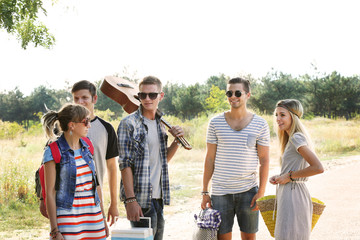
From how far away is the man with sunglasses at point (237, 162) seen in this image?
3.66 m

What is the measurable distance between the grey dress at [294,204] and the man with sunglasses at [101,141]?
1275 mm

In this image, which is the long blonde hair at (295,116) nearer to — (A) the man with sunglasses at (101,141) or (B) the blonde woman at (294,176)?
(B) the blonde woman at (294,176)

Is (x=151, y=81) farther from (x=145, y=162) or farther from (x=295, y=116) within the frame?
(x=295, y=116)

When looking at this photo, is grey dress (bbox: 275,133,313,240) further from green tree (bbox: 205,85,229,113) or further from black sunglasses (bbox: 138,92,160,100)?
green tree (bbox: 205,85,229,113)

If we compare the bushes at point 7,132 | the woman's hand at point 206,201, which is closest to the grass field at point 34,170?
the bushes at point 7,132

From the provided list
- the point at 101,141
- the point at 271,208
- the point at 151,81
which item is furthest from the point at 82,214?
the point at 271,208

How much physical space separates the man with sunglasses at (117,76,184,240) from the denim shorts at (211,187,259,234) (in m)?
0.63

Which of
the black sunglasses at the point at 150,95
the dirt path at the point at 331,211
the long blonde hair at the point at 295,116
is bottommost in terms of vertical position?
the dirt path at the point at 331,211

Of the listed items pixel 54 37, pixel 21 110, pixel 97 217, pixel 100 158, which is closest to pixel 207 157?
pixel 100 158

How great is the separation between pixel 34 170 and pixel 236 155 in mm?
7734

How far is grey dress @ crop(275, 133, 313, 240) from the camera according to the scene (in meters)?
3.34

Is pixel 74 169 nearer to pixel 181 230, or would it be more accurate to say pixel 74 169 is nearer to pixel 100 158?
pixel 100 158

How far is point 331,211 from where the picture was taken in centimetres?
787

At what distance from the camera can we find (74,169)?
2766 millimetres
